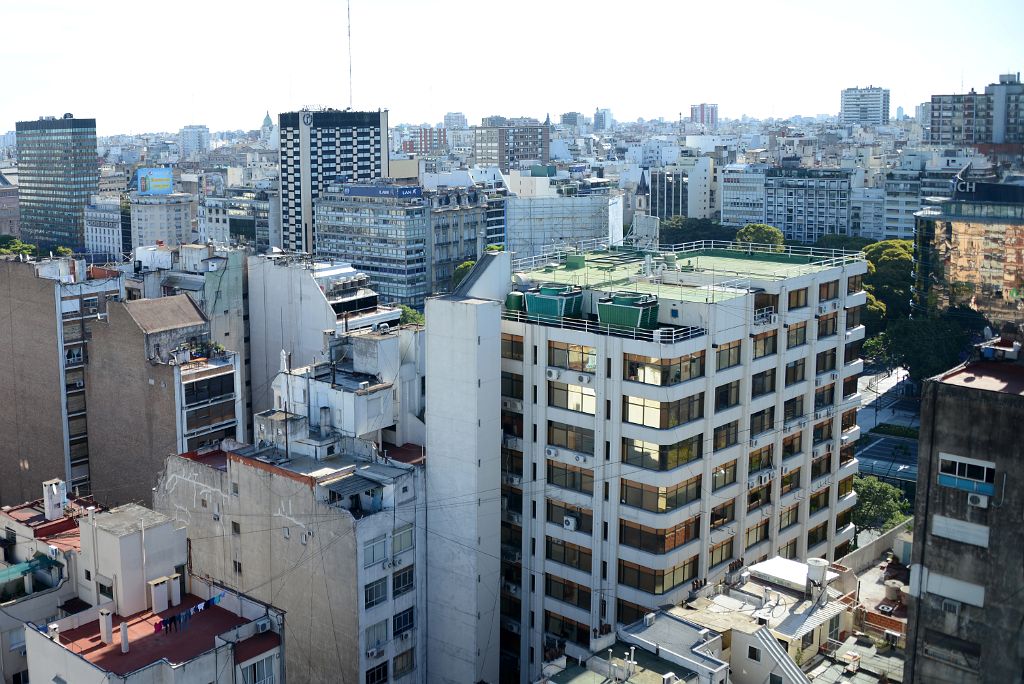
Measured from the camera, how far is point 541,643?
145ft

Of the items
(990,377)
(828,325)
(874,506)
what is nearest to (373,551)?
(990,377)

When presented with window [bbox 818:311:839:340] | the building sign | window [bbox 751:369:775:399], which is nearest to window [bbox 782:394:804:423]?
window [bbox 751:369:775:399]

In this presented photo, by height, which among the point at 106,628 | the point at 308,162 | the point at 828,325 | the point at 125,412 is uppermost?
the point at 308,162

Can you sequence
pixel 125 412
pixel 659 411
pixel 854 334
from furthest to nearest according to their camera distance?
pixel 125 412 → pixel 854 334 → pixel 659 411

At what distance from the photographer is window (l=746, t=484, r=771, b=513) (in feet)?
148

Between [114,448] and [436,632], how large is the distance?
25.6m

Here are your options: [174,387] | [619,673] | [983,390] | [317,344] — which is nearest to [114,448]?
[174,387]

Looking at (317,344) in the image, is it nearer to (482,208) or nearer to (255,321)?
(255,321)

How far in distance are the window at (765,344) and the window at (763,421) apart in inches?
92.7

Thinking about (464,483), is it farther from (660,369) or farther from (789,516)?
(789,516)

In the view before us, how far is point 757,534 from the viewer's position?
45969mm

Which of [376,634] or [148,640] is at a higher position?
[148,640]

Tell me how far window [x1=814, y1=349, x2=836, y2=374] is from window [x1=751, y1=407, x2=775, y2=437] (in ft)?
13.3

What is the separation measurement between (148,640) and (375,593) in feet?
28.7
